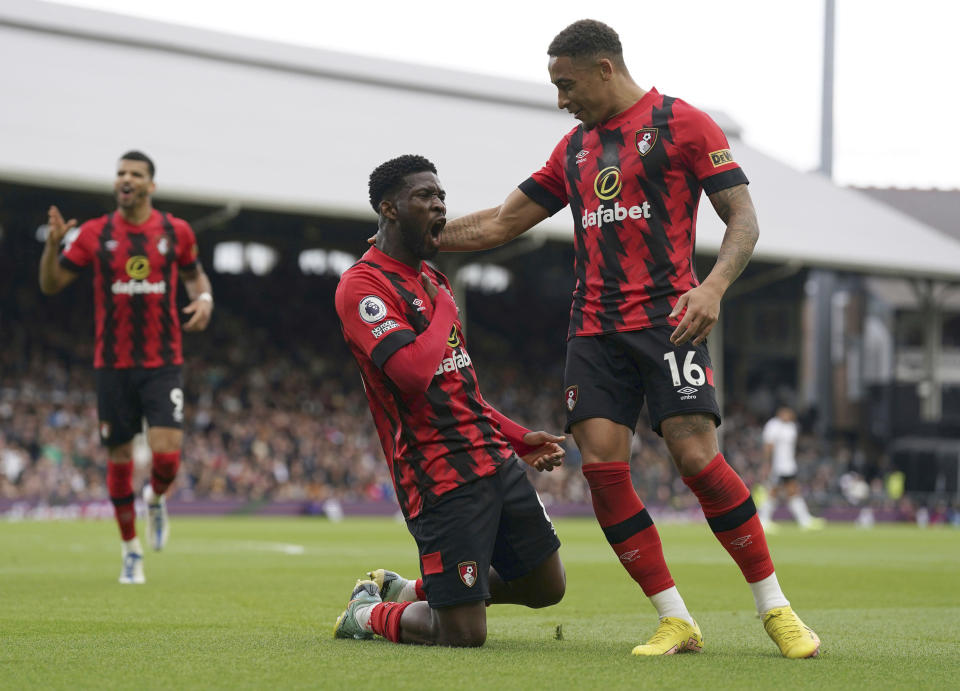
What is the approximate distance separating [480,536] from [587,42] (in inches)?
75.4

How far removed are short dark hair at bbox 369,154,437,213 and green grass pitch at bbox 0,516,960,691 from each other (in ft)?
5.55

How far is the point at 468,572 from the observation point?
4.67 m

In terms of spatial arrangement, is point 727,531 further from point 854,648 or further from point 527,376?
point 527,376

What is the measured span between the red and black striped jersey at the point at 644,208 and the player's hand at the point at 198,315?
3.54 m

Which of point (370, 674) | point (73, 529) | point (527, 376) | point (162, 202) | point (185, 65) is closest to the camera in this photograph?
point (370, 674)

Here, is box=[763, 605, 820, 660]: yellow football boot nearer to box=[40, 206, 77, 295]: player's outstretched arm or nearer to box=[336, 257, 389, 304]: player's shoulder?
box=[336, 257, 389, 304]: player's shoulder

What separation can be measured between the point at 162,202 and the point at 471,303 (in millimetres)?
13409

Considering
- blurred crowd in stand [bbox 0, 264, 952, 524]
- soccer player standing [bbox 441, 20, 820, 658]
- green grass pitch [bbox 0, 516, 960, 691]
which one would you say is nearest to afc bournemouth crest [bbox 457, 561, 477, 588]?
green grass pitch [bbox 0, 516, 960, 691]

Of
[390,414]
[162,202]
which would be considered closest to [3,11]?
[162,202]

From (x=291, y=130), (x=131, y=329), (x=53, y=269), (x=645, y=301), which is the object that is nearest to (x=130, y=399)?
(x=131, y=329)

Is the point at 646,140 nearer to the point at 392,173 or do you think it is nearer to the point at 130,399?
the point at 392,173

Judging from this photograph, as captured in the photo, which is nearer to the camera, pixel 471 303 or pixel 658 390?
pixel 658 390

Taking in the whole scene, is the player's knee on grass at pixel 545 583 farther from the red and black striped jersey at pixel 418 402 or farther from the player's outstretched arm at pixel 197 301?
the player's outstretched arm at pixel 197 301

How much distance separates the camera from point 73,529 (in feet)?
56.0
